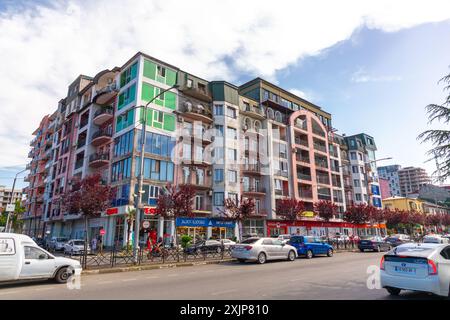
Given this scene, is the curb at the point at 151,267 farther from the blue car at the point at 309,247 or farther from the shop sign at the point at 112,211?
the shop sign at the point at 112,211

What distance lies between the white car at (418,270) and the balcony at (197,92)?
3127 centimetres

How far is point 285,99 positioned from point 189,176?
24.0 meters

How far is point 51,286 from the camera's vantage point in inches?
399

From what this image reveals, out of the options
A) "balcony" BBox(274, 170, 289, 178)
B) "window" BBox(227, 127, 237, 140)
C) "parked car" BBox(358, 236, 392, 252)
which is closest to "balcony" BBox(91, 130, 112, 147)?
"window" BBox(227, 127, 237, 140)

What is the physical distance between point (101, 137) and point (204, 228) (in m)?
16.6

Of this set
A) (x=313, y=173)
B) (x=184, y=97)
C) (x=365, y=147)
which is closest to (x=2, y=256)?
(x=184, y=97)

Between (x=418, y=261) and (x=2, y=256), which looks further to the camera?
(x=2, y=256)

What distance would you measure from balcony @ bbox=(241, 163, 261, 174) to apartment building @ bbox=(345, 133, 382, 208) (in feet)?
94.5

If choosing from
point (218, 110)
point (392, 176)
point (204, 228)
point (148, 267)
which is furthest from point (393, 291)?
point (392, 176)

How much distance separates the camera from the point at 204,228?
111ft

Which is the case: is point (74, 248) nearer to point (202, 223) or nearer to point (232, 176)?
point (202, 223)

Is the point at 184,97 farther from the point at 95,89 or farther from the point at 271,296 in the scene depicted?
the point at 271,296

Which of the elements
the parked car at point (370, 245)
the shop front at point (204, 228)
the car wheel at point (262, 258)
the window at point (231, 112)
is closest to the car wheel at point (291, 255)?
the car wheel at point (262, 258)

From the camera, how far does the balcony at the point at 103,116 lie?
3600 cm
